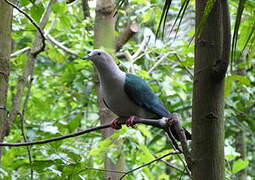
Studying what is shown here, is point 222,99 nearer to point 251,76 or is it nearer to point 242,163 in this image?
point 242,163

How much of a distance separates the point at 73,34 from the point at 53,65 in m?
2.01

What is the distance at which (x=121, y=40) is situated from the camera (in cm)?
333

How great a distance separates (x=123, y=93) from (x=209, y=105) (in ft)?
3.35

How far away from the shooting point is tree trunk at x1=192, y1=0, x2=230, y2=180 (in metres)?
1.21

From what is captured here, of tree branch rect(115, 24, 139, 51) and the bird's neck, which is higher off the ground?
tree branch rect(115, 24, 139, 51)

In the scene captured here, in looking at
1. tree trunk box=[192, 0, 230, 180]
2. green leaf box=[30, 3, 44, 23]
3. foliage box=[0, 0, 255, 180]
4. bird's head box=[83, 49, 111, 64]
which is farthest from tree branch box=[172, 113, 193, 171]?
foliage box=[0, 0, 255, 180]

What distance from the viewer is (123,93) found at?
2209mm

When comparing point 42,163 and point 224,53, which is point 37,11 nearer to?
point 42,163

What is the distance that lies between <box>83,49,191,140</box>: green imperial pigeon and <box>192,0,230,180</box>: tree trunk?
83 centimetres

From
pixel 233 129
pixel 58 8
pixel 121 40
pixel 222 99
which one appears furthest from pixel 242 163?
pixel 222 99

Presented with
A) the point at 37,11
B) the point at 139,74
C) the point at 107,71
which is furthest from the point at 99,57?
the point at 139,74

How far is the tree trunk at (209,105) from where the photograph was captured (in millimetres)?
1213

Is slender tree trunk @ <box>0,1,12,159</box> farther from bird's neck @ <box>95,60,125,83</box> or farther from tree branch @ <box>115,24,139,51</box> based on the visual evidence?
tree branch @ <box>115,24,139,51</box>

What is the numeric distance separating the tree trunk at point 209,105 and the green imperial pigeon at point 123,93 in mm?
833
